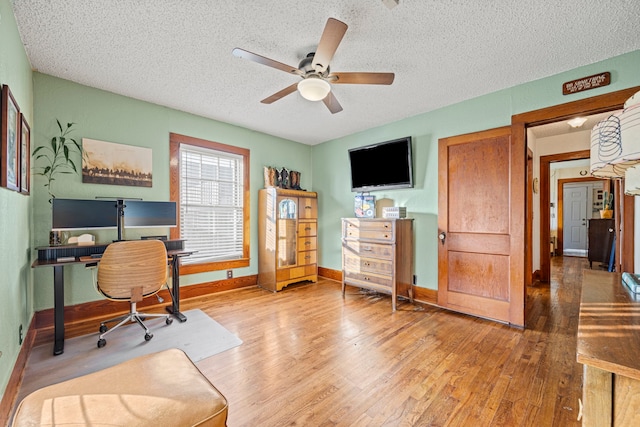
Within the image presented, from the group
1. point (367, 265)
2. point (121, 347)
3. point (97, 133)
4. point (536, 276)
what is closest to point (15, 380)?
point (121, 347)

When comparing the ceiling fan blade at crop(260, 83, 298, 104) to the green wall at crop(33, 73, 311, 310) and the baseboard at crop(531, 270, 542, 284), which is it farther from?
the baseboard at crop(531, 270, 542, 284)

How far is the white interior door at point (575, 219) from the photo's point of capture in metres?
7.27

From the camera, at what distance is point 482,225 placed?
118 inches

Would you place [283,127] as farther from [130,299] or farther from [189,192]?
[130,299]

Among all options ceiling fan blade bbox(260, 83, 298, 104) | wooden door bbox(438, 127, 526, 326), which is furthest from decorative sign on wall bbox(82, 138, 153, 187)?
wooden door bbox(438, 127, 526, 326)

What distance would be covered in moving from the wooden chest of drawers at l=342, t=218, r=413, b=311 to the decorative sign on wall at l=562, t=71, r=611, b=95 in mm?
1999

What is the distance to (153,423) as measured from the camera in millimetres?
843

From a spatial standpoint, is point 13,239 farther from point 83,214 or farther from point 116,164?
point 116,164

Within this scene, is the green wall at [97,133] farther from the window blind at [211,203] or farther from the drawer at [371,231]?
the drawer at [371,231]

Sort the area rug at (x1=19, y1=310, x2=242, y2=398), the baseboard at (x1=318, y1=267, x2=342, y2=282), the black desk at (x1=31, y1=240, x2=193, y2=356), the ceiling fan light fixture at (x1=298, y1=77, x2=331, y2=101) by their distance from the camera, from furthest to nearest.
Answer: the baseboard at (x1=318, y1=267, x2=342, y2=282), the black desk at (x1=31, y1=240, x2=193, y2=356), the ceiling fan light fixture at (x1=298, y1=77, x2=331, y2=101), the area rug at (x1=19, y1=310, x2=242, y2=398)

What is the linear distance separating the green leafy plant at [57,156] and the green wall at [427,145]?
3.40 meters

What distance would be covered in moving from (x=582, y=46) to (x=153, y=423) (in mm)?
3559

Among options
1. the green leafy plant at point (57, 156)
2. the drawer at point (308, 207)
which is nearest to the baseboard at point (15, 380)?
the green leafy plant at point (57, 156)

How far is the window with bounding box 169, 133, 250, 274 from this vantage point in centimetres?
362
